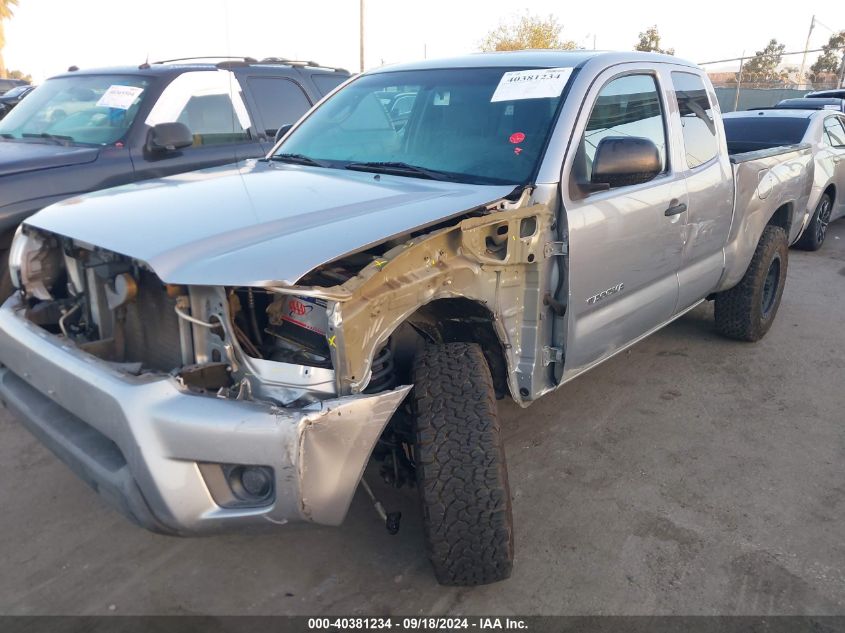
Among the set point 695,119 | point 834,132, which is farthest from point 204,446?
point 834,132

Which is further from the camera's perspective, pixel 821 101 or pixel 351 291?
pixel 821 101

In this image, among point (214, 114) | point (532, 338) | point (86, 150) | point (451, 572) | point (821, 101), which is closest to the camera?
point (451, 572)

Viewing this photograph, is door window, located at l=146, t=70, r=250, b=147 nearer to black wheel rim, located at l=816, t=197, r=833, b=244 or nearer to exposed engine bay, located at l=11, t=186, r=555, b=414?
exposed engine bay, located at l=11, t=186, r=555, b=414

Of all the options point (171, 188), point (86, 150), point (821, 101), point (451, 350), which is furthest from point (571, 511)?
point (821, 101)

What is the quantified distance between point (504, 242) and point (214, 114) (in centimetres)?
376

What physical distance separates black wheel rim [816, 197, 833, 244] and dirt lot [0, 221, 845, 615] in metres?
4.73

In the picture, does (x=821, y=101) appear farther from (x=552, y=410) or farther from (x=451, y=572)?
(x=451, y=572)

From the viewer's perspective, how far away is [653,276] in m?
3.60

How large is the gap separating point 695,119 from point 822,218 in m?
5.22

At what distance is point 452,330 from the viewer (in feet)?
9.57

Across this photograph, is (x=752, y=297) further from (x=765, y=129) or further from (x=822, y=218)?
(x=822, y=218)

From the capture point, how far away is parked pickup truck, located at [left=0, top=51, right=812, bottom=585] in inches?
81.1

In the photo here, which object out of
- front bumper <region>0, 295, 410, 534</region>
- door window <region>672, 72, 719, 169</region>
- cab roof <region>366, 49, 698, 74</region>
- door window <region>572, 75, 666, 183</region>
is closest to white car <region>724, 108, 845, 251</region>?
door window <region>672, 72, 719, 169</region>

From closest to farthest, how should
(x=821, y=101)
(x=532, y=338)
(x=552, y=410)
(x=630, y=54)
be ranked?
(x=532, y=338) < (x=630, y=54) < (x=552, y=410) < (x=821, y=101)
